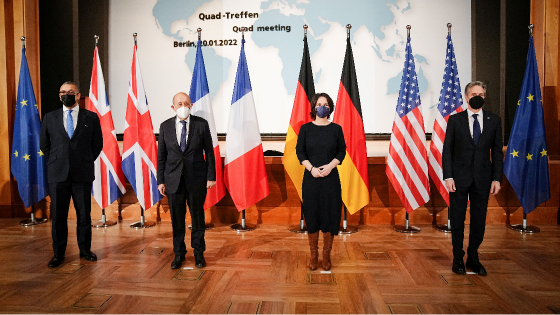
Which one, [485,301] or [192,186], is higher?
[192,186]

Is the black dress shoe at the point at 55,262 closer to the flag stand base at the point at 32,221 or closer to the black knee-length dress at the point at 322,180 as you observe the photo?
the flag stand base at the point at 32,221

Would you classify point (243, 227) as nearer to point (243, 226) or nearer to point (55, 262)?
point (243, 226)

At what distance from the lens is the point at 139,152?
4141 millimetres

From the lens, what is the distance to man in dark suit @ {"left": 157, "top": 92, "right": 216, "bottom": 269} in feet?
9.00

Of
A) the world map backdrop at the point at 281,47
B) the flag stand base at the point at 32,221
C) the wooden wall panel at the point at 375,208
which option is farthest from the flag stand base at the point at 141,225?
the world map backdrop at the point at 281,47

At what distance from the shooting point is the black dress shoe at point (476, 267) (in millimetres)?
2650

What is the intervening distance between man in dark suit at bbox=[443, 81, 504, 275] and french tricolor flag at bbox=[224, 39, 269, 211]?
2.09 m

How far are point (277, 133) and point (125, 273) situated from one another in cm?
318

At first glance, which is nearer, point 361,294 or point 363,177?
point 361,294

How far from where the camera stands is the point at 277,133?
5.39 meters

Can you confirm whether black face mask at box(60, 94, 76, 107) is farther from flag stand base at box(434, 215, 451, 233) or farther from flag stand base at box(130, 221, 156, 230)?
flag stand base at box(434, 215, 451, 233)

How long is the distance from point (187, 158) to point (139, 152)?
169 centimetres

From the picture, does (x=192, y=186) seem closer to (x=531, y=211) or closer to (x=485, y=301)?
(x=485, y=301)

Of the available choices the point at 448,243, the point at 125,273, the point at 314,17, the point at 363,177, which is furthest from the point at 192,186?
the point at 314,17
